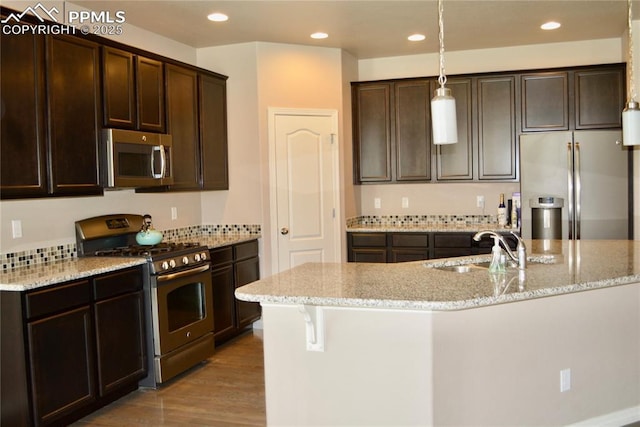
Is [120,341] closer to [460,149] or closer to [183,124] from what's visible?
[183,124]

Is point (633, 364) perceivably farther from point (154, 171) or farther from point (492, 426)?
point (154, 171)

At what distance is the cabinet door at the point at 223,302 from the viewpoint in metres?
4.84

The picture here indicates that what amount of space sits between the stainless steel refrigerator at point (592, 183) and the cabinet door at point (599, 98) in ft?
0.67

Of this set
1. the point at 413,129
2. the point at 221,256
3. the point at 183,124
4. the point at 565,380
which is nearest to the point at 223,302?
the point at 221,256

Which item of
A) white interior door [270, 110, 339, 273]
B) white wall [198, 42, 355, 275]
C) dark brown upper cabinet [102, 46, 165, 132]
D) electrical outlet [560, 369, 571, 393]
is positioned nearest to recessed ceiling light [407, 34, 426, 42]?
white wall [198, 42, 355, 275]

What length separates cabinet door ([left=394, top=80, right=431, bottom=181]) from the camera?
5.90 meters

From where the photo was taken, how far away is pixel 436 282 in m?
2.69

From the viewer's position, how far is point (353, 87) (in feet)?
19.9

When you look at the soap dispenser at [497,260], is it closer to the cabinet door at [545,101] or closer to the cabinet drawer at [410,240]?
the cabinet drawer at [410,240]

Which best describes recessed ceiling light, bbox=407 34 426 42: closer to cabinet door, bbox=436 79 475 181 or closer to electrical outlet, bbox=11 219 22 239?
cabinet door, bbox=436 79 475 181

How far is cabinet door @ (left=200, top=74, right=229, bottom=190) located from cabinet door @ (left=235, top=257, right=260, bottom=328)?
76 centimetres

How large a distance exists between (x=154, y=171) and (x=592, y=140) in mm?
3865

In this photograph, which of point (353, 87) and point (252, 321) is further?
point (353, 87)

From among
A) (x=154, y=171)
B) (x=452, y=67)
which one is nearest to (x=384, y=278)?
(x=154, y=171)
